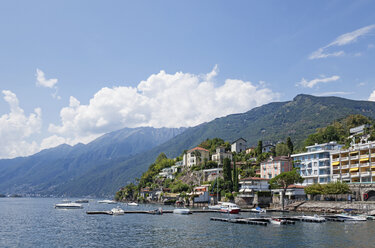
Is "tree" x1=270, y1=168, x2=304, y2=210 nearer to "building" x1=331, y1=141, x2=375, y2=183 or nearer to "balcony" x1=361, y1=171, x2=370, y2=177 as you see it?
"building" x1=331, y1=141, x2=375, y2=183

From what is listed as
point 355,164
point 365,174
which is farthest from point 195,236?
point 355,164

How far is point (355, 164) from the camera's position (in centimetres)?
12131

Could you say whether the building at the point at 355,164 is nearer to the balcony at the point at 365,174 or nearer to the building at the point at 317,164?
the balcony at the point at 365,174

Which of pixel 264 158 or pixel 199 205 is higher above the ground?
pixel 264 158

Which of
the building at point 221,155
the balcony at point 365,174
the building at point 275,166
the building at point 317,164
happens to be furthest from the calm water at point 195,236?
the building at point 221,155

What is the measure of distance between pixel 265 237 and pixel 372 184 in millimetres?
65609

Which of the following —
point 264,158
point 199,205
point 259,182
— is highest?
point 264,158

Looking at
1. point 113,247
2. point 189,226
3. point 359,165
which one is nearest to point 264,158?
point 359,165

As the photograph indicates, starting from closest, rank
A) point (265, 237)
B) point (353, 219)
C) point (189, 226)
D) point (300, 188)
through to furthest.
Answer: point (265, 237) < point (189, 226) < point (353, 219) < point (300, 188)

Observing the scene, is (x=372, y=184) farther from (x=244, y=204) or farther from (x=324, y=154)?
(x=244, y=204)

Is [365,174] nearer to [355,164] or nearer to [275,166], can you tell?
[355,164]

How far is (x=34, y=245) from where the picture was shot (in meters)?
55.1

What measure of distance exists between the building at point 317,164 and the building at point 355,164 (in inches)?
116

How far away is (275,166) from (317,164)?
1894 centimetres
